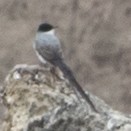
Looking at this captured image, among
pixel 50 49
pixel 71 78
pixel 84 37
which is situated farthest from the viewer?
pixel 84 37

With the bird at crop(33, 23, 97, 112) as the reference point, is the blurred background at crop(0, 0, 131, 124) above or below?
below

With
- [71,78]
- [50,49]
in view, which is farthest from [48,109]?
[50,49]

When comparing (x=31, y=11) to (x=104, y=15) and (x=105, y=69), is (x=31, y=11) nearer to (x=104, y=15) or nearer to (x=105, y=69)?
(x=104, y=15)

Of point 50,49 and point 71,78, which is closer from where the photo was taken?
point 71,78

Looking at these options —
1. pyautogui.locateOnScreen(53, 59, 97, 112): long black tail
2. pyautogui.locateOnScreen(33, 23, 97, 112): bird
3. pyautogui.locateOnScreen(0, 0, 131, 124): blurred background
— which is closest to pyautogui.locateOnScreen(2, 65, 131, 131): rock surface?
pyautogui.locateOnScreen(53, 59, 97, 112): long black tail

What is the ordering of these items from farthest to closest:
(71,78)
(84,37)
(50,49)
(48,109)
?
1. (84,37)
2. (50,49)
3. (71,78)
4. (48,109)

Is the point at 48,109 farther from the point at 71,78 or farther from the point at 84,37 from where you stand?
the point at 84,37

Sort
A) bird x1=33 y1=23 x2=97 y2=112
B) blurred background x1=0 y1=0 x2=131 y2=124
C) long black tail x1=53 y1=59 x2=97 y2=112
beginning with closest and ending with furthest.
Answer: long black tail x1=53 y1=59 x2=97 y2=112 → bird x1=33 y1=23 x2=97 y2=112 → blurred background x1=0 y1=0 x2=131 y2=124

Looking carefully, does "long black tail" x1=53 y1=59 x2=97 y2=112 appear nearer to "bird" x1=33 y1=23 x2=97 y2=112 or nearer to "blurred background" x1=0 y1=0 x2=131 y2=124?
"bird" x1=33 y1=23 x2=97 y2=112

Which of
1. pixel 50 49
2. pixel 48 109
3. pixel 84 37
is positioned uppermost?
pixel 50 49

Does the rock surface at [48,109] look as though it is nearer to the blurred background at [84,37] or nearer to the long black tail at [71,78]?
the long black tail at [71,78]
